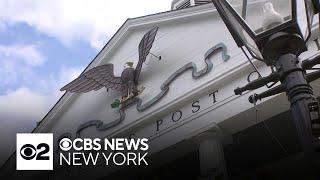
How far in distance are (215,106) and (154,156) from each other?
1.54 m

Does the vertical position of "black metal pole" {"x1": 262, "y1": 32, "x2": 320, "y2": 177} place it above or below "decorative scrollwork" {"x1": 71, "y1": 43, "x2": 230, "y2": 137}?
below

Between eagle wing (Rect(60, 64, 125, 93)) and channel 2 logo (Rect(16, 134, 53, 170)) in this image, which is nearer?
channel 2 logo (Rect(16, 134, 53, 170))

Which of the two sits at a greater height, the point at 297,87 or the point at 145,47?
the point at 145,47

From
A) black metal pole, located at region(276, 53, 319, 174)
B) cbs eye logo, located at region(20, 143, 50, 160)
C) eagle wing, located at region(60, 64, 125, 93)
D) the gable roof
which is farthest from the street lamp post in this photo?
eagle wing, located at region(60, 64, 125, 93)

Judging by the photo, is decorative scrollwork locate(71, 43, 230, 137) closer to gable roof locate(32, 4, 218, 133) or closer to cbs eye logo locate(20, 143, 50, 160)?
gable roof locate(32, 4, 218, 133)

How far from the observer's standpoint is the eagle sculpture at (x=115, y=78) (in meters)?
9.78

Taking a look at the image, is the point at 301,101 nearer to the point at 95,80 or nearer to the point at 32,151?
the point at 32,151

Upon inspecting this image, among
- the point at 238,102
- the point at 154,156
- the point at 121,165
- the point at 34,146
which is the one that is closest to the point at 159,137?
the point at 154,156

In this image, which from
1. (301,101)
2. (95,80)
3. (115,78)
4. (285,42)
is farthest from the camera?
(95,80)

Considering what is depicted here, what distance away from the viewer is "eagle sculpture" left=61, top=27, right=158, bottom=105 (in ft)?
32.1

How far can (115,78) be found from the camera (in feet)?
33.6

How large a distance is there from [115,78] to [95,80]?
1.76 feet

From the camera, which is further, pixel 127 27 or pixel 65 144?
pixel 65 144

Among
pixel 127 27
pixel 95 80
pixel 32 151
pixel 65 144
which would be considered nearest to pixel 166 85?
pixel 95 80
